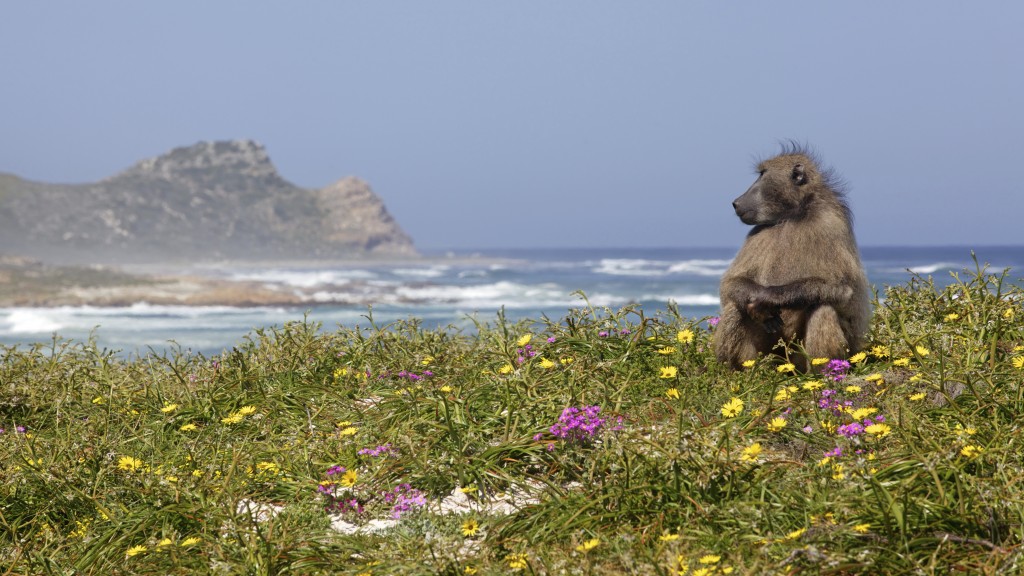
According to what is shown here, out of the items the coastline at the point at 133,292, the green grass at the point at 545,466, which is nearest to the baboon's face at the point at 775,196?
the green grass at the point at 545,466

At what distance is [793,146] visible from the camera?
547 cm

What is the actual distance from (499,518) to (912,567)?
4.84ft

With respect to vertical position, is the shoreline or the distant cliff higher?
the distant cliff

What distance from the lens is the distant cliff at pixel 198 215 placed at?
11731 centimetres

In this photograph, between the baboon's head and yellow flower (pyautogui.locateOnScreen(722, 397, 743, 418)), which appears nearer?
yellow flower (pyautogui.locateOnScreen(722, 397, 743, 418))

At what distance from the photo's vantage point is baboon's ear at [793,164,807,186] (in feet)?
17.1

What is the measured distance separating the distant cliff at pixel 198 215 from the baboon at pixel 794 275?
118311 mm

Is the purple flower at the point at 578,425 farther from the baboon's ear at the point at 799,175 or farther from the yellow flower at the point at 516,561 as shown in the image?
the baboon's ear at the point at 799,175

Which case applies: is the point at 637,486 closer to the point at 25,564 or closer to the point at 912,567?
the point at 912,567

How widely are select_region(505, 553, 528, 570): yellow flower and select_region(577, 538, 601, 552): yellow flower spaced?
0.66 ft

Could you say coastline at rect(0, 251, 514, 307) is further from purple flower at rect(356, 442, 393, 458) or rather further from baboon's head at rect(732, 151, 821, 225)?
purple flower at rect(356, 442, 393, 458)

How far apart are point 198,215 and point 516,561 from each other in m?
138

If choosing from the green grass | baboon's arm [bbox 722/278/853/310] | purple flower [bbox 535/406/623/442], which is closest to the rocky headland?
the green grass

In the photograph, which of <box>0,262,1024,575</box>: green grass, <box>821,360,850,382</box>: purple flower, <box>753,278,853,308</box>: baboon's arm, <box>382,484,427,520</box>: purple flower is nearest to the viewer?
<box>0,262,1024,575</box>: green grass
